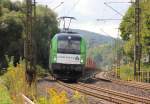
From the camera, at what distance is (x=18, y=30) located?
57719 mm

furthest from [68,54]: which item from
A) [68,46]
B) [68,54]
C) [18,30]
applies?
[18,30]

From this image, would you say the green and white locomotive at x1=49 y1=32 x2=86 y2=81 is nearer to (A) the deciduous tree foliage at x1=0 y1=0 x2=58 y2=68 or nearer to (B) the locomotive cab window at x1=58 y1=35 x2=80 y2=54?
(B) the locomotive cab window at x1=58 y1=35 x2=80 y2=54

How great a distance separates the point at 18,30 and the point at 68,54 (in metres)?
20.5

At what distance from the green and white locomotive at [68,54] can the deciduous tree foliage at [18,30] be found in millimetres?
9224

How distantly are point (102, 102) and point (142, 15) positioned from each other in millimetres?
39114

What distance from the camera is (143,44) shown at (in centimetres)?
6181

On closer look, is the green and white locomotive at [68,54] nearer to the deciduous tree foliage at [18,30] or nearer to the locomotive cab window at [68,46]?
the locomotive cab window at [68,46]

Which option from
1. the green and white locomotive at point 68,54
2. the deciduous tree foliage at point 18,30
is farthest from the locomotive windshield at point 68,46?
the deciduous tree foliage at point 18,30

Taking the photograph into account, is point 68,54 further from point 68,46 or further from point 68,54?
point 68,46

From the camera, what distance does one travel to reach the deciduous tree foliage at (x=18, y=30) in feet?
182

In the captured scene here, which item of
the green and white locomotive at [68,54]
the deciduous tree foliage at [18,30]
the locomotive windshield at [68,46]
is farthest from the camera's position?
the deciduous tree foliage at [18,30]

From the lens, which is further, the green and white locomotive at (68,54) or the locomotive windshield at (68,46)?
the locomotive windshield at (68,46)

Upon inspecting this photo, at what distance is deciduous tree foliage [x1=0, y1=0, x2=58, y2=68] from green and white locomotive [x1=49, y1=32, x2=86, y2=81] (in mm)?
9224

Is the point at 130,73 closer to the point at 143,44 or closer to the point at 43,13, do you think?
the point at 143,44
